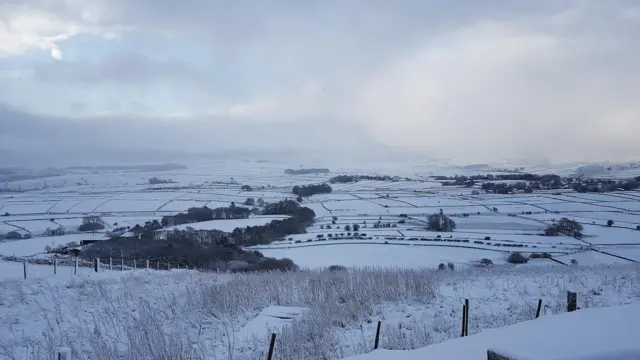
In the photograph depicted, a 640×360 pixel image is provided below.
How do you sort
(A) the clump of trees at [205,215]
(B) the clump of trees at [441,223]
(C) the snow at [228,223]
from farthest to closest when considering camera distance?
(A) the clump of trees at [205,215]
(C) the snow at [228,223]
(B) the clump of trees at [441,223]

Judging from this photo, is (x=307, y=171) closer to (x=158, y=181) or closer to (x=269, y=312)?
(x=158, y=181)

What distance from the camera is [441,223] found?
28172mm

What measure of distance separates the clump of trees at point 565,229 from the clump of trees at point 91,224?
32.3 meters

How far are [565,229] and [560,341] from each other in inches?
999

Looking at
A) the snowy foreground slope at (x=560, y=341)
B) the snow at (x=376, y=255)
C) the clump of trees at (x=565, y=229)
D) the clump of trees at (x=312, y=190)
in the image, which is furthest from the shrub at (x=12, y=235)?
the clump of trees at (x=565, y=229)

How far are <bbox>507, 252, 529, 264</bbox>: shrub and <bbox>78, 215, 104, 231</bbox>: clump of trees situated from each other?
1135 inches

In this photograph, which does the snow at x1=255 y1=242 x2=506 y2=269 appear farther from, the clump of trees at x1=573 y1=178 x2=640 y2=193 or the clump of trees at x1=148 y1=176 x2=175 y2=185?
the clump of trees at x1=148 y1=176 x2=175 y2=185

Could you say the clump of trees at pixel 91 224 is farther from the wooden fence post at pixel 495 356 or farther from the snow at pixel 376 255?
the wooden fence post at pixel 495 356

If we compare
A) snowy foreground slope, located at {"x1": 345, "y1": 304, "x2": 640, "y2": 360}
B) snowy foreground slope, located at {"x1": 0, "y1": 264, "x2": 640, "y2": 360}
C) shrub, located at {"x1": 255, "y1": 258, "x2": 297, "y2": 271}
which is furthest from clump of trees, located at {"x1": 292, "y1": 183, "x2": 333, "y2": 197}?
snowy foreground slope, located at {"x1": 345, "y1": 304, "x2": 640, "y2": 360}

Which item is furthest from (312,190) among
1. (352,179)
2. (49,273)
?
(49,273)

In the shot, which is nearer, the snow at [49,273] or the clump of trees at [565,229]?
the snow at [49,273]

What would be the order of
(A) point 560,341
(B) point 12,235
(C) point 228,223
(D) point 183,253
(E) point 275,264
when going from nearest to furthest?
(A) point 560,341 < (E) point 275,264 < (D) point 183,253 < (B) point 12,235 < (C) point 228,223

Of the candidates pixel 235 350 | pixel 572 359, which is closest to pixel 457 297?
pixel 235 350

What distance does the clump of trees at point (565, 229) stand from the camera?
23502 mm
